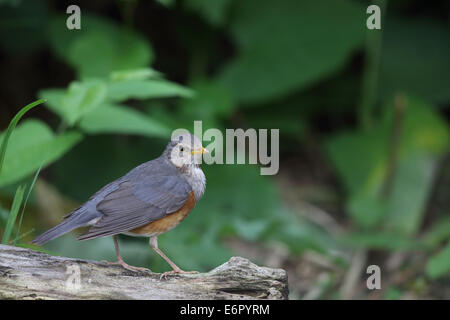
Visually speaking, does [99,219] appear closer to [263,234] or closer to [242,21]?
[263,234]

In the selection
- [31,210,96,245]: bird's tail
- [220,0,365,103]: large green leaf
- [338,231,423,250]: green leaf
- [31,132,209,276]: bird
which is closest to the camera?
[31,210,96,245]: bird's tail

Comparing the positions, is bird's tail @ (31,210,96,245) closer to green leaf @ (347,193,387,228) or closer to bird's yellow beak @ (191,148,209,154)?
bird's yellow beak @ (191,148,209,154)

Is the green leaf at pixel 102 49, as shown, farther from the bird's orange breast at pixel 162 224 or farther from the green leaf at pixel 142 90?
the bird's orange breast at pixel 162 224

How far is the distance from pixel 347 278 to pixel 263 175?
A: 145 centimetres

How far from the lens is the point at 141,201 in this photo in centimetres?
329

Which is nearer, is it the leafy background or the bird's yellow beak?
the bird's yellow beak

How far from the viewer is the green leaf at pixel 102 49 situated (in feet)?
20.3

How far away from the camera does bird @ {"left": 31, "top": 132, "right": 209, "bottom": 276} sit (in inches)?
125

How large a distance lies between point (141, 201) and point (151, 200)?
5 cm

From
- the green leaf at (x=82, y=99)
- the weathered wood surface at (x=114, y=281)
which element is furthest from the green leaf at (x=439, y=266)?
the green leaf at (x=82, y=99)

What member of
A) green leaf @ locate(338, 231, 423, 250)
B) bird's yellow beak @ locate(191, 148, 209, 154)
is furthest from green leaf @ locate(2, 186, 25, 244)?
green leaf @ locate(338, 231, 423, 250)

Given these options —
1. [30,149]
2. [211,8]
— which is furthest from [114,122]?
[211,8]

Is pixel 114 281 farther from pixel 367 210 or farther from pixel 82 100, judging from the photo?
pixel 367 210

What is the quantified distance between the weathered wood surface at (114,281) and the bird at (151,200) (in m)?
0.09
